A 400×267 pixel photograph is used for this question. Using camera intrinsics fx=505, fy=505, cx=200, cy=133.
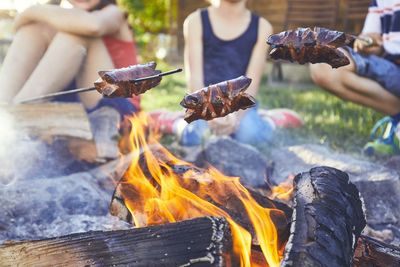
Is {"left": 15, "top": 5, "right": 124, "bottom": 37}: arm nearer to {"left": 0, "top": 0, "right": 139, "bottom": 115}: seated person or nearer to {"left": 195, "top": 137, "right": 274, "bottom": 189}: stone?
{"left": 0, "top": 0, "right": 139, "bottom": 115}: seated person

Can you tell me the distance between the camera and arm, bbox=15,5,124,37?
4.34 m

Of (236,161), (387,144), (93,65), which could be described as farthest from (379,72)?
(93,65)

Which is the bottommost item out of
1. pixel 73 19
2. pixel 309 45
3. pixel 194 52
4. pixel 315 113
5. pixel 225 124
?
pixel 315 113

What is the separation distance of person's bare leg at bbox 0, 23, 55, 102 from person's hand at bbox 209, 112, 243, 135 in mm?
1693

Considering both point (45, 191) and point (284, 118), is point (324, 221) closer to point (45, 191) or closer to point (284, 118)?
point (45, 191)

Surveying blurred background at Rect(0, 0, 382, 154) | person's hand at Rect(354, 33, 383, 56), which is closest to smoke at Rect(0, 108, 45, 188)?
blurred background at Rect(0, 0, 382, 154)

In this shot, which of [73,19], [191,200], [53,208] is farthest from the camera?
[73,19]

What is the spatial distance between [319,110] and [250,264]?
496 centimetres

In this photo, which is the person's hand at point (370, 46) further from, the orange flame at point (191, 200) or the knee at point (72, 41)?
the knee at point (72, 41)

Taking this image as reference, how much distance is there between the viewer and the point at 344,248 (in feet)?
6.09

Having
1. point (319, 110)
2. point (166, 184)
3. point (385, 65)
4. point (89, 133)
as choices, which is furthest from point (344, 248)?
point (319, 110)

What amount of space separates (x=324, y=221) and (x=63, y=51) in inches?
124

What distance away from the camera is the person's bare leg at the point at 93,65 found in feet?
15.1

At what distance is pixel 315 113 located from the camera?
646 cm
